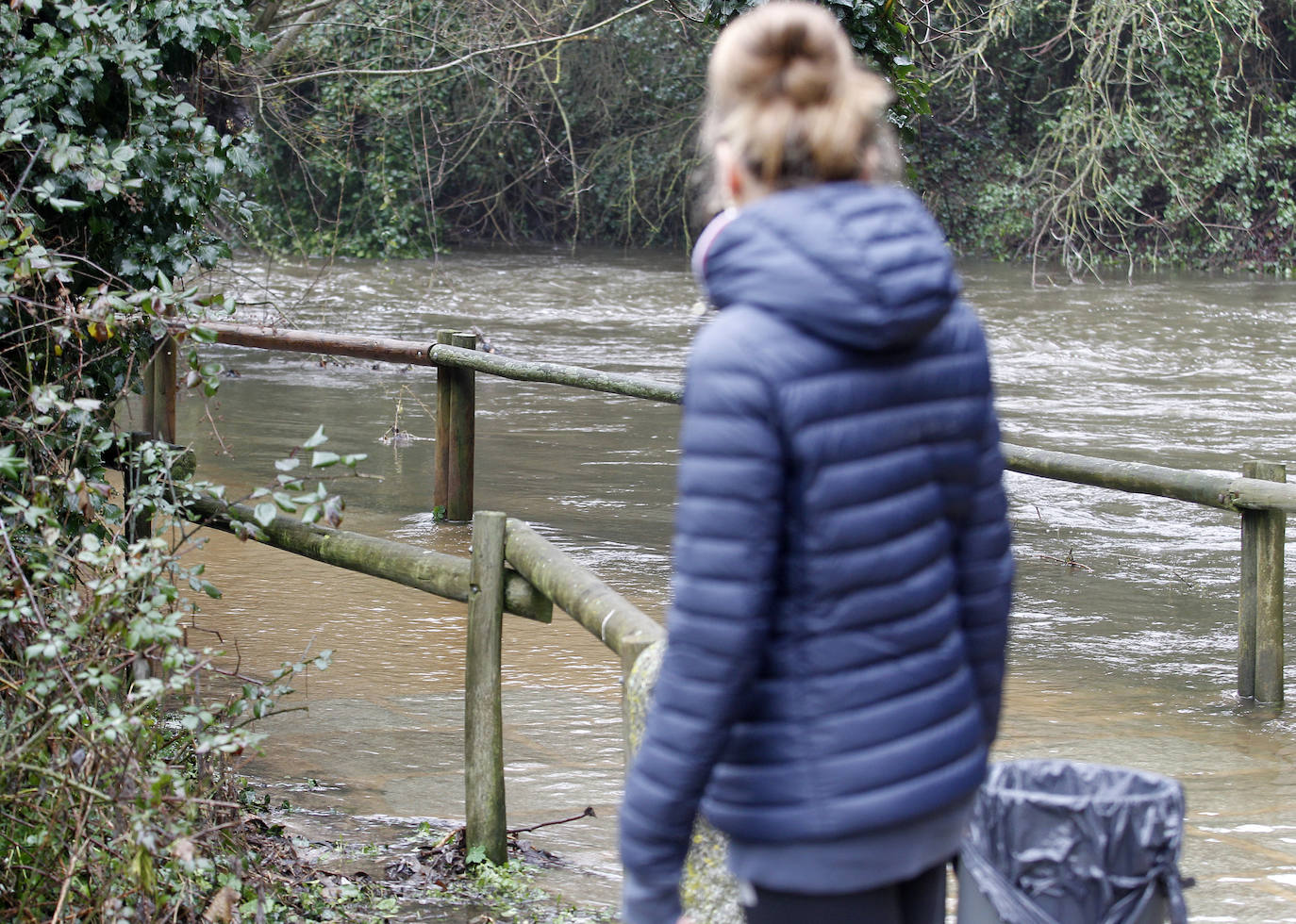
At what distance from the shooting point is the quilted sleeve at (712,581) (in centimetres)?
157

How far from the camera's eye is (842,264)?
1.56 m

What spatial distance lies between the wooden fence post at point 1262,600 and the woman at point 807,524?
3384 mm

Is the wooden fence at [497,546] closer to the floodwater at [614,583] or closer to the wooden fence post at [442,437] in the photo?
the wooden fence post at [442,437]

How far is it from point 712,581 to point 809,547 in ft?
0.38

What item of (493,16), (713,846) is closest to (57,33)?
(713,846)

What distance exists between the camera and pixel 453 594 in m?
3.54

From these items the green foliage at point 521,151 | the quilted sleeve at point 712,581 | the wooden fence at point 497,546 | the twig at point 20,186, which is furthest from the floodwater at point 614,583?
the green foliage at point 521,151

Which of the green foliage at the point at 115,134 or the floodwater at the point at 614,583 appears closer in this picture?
the green foliage at the point at 115,134

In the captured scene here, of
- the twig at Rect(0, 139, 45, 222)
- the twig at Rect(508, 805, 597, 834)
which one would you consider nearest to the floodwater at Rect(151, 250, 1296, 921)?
the twig at Rect(508, 805, 597, 834)

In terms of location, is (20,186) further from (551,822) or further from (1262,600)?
(1262,600)

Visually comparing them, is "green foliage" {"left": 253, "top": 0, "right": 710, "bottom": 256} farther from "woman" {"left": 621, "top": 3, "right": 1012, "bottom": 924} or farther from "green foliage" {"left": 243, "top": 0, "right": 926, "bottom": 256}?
"woman" {"left": 621, "top": 3, "right": 1012, "bottom": 924}

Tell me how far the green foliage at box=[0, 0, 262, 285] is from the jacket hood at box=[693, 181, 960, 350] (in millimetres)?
2374

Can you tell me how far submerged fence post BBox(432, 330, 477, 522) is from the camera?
7254 millimetres

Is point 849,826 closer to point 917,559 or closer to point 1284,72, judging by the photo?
point 917,559
